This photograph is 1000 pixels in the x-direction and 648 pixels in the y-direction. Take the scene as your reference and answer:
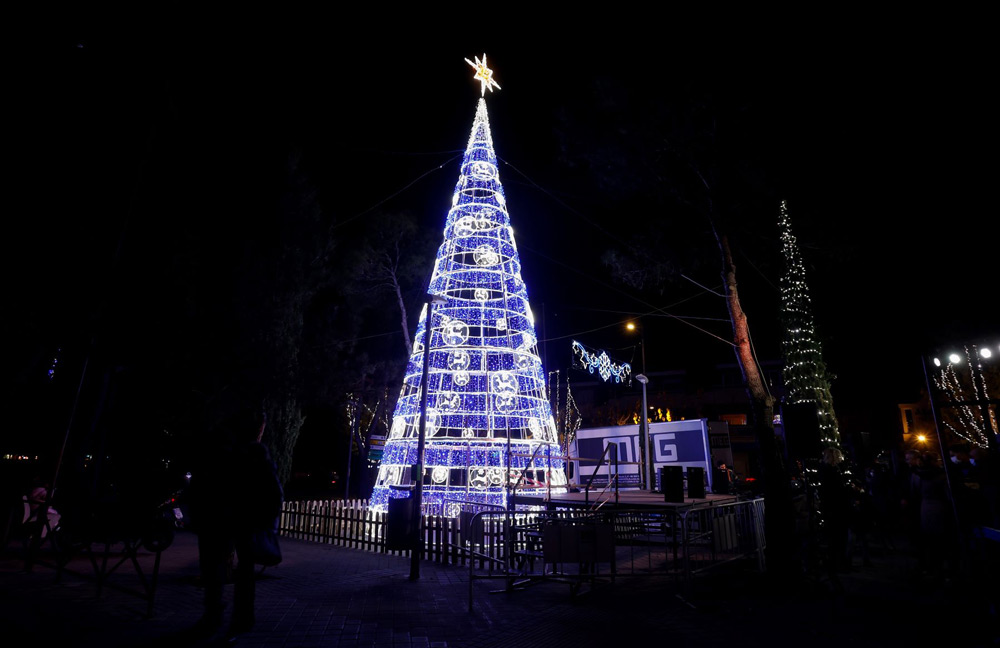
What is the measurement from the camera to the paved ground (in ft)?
18.4

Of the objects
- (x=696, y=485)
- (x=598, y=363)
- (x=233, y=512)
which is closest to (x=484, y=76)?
(x=696, y=485)

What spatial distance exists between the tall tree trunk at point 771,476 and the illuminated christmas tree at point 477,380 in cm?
552

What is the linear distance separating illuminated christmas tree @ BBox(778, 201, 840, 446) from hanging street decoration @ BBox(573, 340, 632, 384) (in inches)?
357

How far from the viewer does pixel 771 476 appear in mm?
9195

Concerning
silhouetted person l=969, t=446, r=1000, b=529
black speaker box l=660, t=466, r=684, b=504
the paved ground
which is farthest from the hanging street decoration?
silhouetted person l=969, t=446, r=1000, b=529

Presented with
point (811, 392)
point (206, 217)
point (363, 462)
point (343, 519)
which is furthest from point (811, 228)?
point (363, 462)

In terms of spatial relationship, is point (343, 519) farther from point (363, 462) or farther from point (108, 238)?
point (363, 462)

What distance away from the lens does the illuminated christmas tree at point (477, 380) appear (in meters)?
13.8

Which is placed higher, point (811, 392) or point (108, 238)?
point (108, 238)

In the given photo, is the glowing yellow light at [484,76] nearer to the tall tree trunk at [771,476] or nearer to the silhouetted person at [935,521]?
the tall tree trunk at [771,476]

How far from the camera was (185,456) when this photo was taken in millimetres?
22141

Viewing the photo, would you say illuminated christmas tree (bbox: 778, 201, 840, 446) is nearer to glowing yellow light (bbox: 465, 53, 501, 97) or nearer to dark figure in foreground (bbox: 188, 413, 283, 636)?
glowing yellow light (bbox: 465, 53, 501, 97)

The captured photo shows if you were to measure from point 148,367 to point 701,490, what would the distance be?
16598 millimetres

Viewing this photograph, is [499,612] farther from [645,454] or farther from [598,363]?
[598,363]
